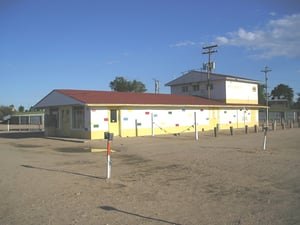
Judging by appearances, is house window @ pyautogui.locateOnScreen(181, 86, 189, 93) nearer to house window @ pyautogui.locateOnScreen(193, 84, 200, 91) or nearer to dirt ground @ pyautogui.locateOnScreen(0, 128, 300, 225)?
house window @ pyautogui.locateOnScreen(193, 84, 200, 91)

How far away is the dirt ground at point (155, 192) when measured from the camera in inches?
270

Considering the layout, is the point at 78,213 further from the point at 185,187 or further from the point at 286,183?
the point at 286,183

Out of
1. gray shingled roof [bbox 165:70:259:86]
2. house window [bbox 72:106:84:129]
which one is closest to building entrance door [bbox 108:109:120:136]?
house window [bbox 72:106:84:129]

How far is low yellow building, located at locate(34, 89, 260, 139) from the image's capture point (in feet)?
92.4

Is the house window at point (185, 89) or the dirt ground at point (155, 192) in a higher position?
the house window at point (185, 89)

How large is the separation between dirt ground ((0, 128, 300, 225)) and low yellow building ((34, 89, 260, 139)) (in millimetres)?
13483

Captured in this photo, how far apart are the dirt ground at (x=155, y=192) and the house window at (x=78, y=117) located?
47.0 ft

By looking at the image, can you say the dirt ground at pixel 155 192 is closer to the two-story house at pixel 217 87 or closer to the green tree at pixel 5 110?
the two-story house at pixel 217 87

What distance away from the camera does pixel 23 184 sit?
33.4ft

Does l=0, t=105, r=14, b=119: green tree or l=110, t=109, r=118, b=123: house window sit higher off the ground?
l=0, t=105, r=14, b=119: green tree

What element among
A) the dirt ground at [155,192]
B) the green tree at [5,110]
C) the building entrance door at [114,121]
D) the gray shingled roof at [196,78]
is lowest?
the dirt ground at [155,192]

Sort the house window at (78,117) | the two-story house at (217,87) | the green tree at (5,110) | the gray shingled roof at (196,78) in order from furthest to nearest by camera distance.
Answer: the green tree at (5,110), the gray shingled roof at (196,78), the two-story house at (217,87), the house window at (78,117)

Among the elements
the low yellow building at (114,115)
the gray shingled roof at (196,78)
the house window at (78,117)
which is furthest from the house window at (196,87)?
the house window at (78,117)

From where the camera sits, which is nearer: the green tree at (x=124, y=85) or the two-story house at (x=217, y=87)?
the two-story house at (x=217, y=87)
